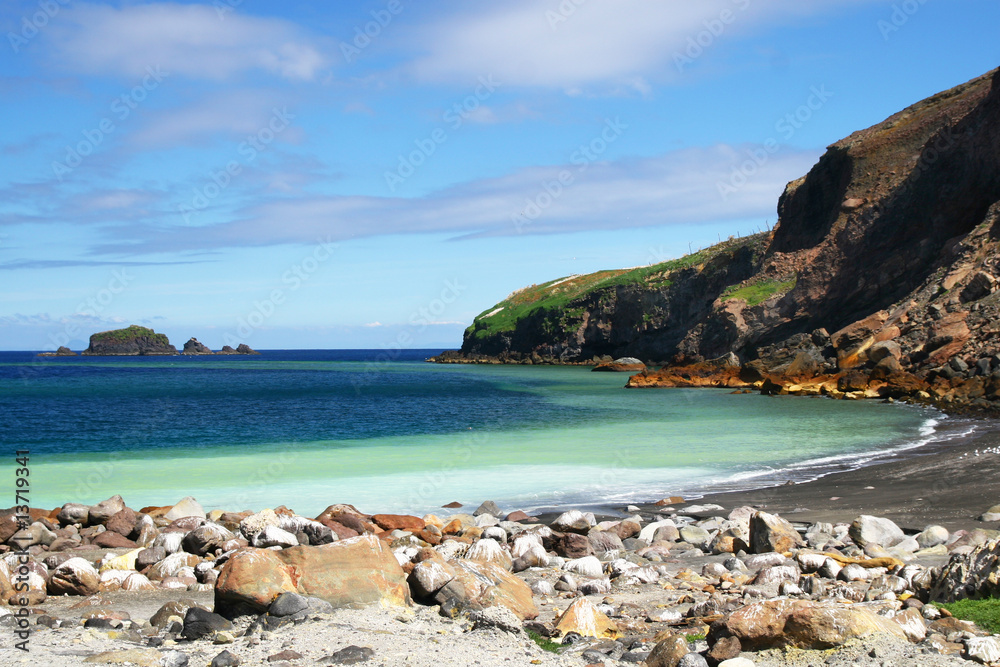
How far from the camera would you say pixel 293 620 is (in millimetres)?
6055

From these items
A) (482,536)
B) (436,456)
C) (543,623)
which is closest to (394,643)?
(543,623)

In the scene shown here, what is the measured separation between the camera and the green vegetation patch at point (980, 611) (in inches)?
211

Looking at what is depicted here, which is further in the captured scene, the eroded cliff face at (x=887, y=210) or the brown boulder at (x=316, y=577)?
the eroded cliff face at (x=887, y=210)

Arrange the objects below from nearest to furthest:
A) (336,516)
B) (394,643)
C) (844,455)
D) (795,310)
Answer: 1. (394,643)
2. (336,516)
3. (844,455)
4. (795,310)

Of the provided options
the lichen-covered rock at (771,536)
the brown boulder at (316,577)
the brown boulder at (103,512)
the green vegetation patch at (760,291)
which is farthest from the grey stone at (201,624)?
the green vegetation patch at (760,291)

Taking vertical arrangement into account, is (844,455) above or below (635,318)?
below

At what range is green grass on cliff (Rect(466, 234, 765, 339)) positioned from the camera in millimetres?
94938

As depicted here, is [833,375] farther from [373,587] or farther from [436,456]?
[373,587]

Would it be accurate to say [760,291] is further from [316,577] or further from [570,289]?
[316,577]

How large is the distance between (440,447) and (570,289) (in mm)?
98328

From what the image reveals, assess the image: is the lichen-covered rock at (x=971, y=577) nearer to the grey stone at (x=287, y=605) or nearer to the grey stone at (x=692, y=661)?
the grey stone at (x=692, y=661)

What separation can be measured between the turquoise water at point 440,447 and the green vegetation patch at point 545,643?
8360 millimetres

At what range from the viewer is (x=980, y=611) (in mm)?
5523

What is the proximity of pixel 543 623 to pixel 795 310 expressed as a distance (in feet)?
189
